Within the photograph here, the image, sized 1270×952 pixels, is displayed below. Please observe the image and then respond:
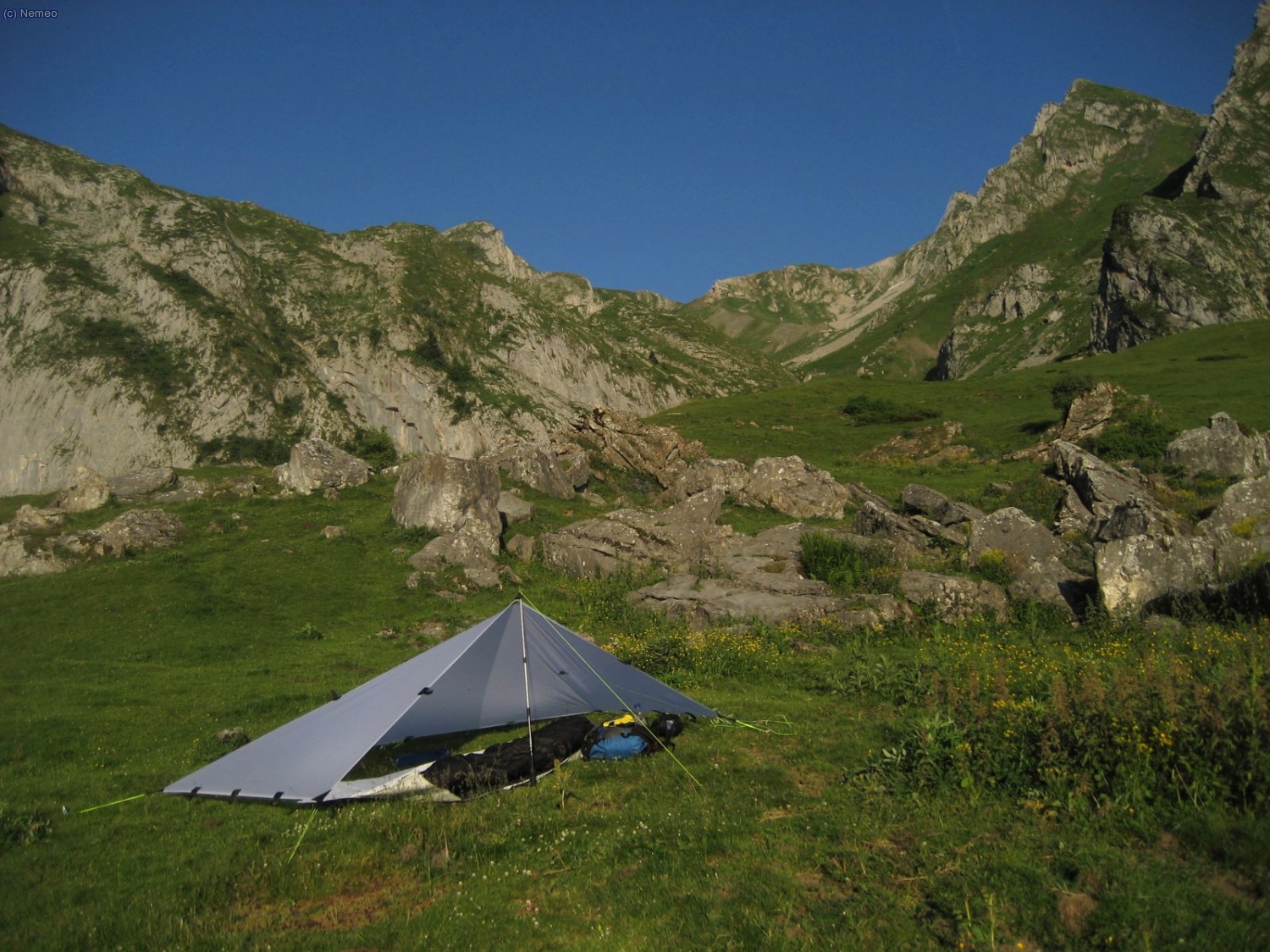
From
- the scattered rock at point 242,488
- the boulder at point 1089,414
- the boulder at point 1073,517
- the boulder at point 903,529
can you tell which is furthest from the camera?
the boulder at point 1089,414

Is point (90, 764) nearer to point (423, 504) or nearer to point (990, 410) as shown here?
point (423, 504)

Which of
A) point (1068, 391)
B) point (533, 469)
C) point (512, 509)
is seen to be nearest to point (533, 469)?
point (533, 469)

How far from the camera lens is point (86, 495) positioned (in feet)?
119

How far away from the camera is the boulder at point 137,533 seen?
89.8 ft

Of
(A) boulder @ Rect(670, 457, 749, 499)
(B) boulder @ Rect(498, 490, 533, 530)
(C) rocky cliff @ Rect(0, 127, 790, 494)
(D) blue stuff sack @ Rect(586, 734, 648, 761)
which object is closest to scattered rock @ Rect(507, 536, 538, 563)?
(B) boulder @ Rect(498, 490, 533, 530)

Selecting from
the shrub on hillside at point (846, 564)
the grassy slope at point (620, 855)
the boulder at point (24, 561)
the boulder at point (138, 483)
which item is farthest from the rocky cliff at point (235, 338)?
the grassy slope at point (620, 855)

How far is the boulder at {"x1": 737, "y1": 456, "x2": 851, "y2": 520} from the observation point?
1253 inches

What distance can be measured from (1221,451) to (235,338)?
12947 cm

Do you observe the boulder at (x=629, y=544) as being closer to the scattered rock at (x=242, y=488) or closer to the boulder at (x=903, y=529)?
the boulder at (x=903, y=529)

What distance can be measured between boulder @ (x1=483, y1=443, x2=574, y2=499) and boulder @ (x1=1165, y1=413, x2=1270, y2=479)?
26.9m

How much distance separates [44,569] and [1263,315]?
533 ft

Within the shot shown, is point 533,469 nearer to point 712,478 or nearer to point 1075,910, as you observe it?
point 712,478

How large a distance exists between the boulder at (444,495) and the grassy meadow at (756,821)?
39.7 ft

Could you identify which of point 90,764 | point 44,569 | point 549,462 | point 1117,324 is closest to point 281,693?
point 90,764
